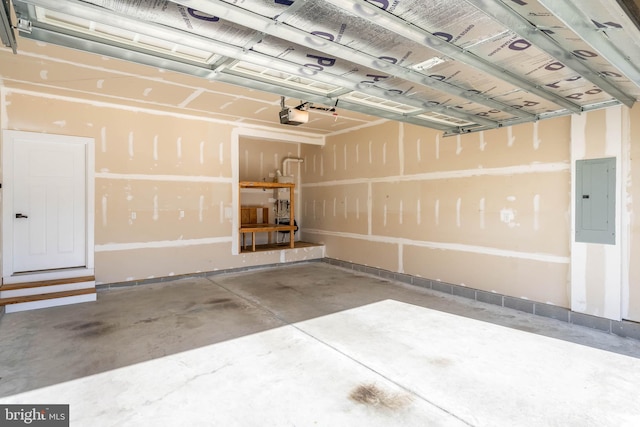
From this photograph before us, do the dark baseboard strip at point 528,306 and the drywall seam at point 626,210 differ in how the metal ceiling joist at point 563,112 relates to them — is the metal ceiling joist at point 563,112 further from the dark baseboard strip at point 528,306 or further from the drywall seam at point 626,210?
the dark baseboard strip at point 528,306

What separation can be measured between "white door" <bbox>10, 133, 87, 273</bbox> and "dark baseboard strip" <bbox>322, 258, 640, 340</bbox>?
199 inches

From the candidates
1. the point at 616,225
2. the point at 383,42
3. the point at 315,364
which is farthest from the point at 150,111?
the point at 616,225

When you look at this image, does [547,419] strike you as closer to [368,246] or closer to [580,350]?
[580,350]

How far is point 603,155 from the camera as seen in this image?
361 cm

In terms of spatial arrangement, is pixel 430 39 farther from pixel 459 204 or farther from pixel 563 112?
pixel 459 204

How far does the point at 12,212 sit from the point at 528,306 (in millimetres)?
6988

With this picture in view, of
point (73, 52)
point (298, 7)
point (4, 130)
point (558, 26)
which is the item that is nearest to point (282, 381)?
point (298, 7)

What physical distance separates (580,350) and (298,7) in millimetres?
3746

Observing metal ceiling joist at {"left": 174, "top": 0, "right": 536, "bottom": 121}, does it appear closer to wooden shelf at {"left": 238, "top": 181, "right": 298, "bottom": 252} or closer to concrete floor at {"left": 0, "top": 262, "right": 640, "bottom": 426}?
concrete floor at {"left": 0, "top": 262, "right": 640, "bottom": 426}

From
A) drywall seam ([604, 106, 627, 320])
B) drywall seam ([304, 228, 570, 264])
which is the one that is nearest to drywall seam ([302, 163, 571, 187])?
drywall seam ([604, 106, 627, 320])

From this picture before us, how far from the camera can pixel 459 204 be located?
502 cm

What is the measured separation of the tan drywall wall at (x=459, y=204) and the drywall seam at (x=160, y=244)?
8.42ft

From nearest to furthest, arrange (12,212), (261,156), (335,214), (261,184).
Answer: (12,212)
(261,184)
(335,214)
(261,156)

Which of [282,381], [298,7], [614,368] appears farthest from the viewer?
[614,368]
